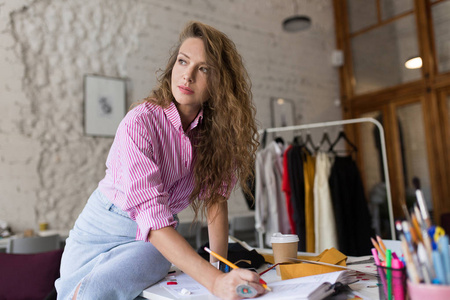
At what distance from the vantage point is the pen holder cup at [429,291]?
0.63 meters

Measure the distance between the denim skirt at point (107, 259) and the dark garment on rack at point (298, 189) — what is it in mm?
2096

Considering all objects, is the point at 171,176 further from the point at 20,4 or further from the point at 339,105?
the point at 339,105

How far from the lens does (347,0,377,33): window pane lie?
5.99 m

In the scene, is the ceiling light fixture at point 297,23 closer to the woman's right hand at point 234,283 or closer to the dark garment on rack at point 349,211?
the dark garment on rack at point 349,211

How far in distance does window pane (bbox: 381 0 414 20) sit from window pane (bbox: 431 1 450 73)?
36 centimetres

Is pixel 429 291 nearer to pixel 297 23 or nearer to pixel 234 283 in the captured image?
pixel 234 283

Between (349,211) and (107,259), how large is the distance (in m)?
2.46

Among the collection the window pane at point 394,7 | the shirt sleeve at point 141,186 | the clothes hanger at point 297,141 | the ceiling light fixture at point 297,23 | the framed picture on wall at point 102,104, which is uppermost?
the window pane at point 394,7

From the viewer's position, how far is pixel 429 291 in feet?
2.10

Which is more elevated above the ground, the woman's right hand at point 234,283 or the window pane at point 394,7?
the window pane at point 394,7

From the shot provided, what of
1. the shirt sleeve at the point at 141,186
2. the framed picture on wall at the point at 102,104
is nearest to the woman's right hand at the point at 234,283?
the shirt sleeve at the point at 141,186

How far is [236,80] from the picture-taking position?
4.67 ft

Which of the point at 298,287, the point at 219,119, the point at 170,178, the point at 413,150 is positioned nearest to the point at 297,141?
the point at 219,119

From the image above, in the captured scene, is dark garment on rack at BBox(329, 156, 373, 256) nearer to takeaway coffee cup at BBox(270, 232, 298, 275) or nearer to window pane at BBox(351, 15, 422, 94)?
takeaway coffee cup at BBox(270, 232, 298, 275)
